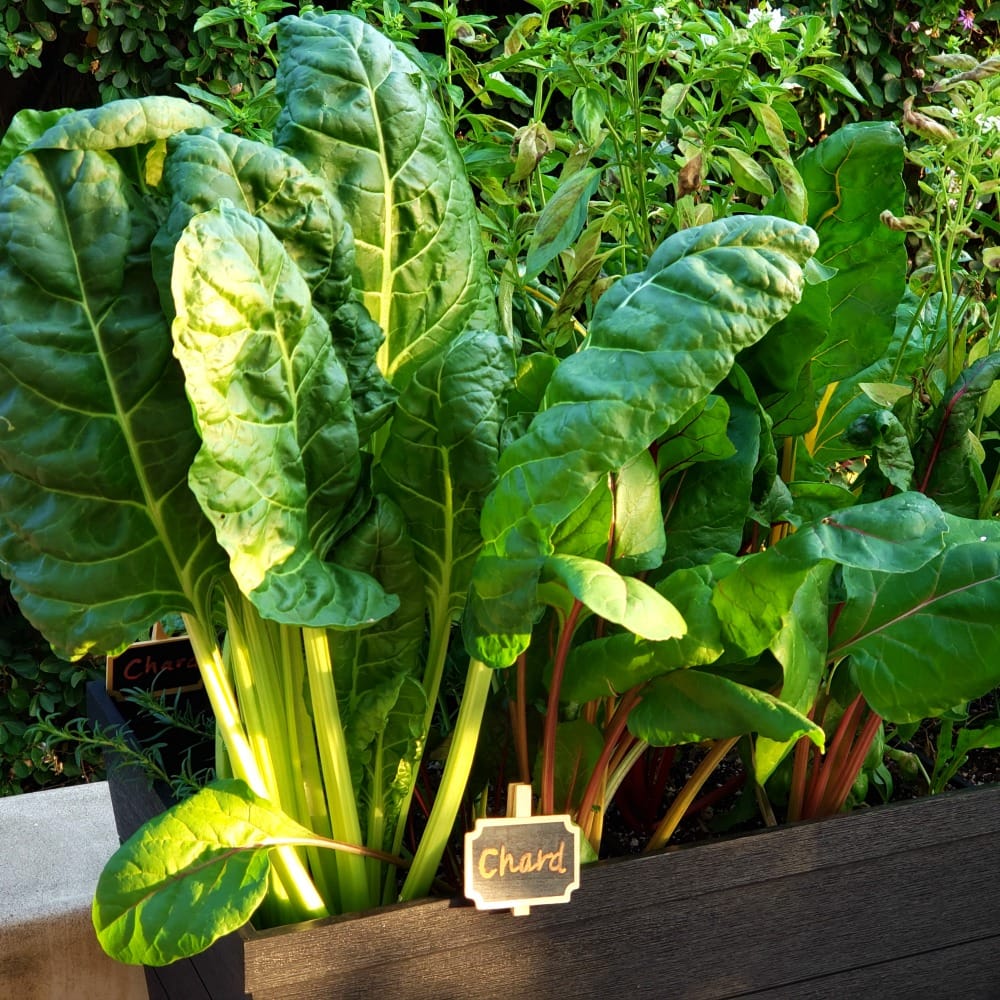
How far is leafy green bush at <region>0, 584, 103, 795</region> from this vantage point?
232 cm

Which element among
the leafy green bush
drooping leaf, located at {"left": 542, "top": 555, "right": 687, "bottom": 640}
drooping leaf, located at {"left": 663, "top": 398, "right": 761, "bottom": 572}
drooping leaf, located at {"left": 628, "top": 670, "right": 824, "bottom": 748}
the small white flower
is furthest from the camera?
the leafy green bush

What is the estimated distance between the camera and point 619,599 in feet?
2.01

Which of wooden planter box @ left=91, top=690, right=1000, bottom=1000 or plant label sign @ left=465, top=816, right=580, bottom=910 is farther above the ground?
plant label sign @ left=465, top=816, right=580, bottom=910

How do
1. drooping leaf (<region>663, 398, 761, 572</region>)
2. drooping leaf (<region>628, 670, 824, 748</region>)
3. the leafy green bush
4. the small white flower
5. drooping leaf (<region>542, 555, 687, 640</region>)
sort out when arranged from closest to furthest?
drooping leaf (<region>542, 555, 687, 640</region>) → drooping leaf (<region>628, 670, 824, 748</region>) → drooping leaf (<region>663, 398, 761, 572</region>) → the small white flower → the leafy green bush

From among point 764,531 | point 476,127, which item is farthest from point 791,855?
point 476,127

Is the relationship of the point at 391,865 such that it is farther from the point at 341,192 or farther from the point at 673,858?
the point at 341,192

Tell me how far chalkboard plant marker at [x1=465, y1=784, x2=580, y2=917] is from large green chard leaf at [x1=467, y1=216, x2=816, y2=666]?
114 mm

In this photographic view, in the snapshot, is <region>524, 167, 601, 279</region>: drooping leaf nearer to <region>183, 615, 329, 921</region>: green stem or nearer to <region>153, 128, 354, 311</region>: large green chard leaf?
<region>153, 128, 354, 311</region>: large green chard leaf

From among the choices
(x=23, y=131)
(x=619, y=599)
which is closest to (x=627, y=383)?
(x=619, y=599)

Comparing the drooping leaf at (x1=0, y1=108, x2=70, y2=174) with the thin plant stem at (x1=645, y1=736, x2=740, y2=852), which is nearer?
the drooping leaf at (x1=0, y1=108, x2=70, y2=174)

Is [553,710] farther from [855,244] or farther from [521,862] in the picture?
[855,244]

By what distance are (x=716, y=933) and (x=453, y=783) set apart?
22 centimetres

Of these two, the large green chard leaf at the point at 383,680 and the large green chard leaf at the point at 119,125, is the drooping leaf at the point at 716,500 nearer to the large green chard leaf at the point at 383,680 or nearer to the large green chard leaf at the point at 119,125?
the large green chard leaf at the point at 383,680

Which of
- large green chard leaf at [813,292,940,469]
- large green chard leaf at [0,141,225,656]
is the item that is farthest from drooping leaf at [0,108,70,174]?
large green chard leaf at [813,292,940,469]
